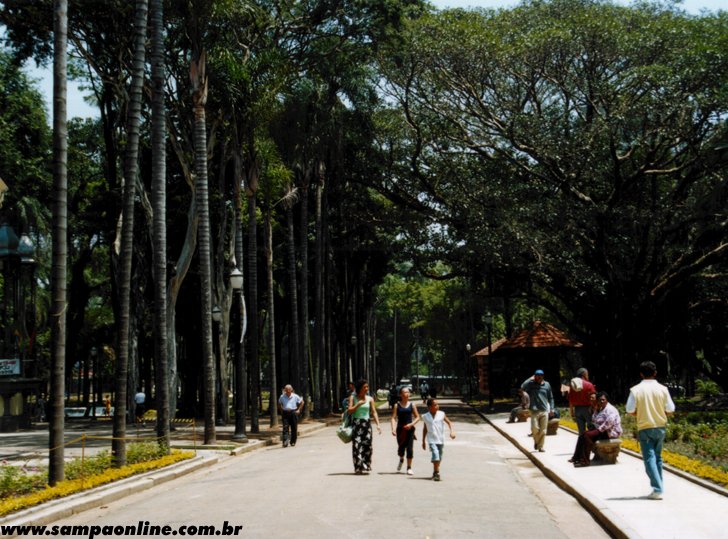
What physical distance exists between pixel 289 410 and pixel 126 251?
8.19 metres

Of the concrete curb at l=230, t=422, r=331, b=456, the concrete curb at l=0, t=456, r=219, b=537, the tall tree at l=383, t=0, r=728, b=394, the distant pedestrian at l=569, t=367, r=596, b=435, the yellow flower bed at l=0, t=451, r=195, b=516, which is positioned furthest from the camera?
the tall tree at l=383, t=0, r=728, b=394

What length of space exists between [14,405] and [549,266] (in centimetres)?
2190

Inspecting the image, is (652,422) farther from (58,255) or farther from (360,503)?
(58,255)

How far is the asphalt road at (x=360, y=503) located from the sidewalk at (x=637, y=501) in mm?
258

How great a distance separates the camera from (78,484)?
45.9 ft

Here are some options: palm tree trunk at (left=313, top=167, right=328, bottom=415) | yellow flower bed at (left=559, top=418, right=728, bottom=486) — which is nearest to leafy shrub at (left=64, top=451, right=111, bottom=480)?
yellow flower bed at (left=559, top=418, right=728, bottom=486)

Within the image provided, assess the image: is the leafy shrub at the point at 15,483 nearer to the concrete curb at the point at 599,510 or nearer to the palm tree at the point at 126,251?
→ the palm tree at the point at 126,251

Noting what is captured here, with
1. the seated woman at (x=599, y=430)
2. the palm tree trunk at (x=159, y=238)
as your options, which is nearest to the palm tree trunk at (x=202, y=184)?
the palm tree trunk at (x=159, y=238)

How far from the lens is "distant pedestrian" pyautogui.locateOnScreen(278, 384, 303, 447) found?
80.9ft

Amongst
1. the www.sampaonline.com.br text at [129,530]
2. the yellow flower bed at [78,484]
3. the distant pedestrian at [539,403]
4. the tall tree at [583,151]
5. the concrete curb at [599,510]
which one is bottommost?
the concrete curb at [599,510]

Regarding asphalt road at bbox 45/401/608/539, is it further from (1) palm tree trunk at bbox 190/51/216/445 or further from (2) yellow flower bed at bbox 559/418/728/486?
(1) palm tree trunk at bbox 190/51/216/445

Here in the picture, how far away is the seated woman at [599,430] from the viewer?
17.1m

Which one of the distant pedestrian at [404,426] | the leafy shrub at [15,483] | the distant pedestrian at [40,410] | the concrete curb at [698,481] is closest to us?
the concrete curb at [698,481]

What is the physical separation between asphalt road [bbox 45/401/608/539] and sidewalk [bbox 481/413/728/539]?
26 cm
